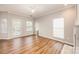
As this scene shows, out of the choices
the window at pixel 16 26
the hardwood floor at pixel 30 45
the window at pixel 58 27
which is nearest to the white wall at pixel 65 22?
the window at pixel 58 27

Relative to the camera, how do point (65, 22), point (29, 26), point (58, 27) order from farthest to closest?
point (29, 26)
point (58, 27)
point (65, 22)

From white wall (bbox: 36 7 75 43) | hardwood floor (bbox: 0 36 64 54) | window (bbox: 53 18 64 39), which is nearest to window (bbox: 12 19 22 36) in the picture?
hardwood floor (bbox: 0 36 64 54)

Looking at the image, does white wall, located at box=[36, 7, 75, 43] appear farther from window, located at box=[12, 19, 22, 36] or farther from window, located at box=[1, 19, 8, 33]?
window, located at box=[1, 19, 8, 33]

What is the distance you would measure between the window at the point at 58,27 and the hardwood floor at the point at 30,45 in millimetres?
181

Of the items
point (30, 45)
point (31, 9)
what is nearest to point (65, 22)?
point (31, 9)

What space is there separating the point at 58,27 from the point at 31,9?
0.74 meters

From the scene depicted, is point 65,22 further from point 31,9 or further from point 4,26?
point 4,26

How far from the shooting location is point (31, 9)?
206 cm

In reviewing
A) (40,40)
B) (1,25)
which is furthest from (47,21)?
(1,25)

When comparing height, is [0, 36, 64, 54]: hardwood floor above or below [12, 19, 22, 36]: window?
below

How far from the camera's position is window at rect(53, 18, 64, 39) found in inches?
81.6

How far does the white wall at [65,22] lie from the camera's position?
1.95 m

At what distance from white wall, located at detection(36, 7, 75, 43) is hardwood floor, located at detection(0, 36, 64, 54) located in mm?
178

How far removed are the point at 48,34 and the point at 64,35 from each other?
376 mm
